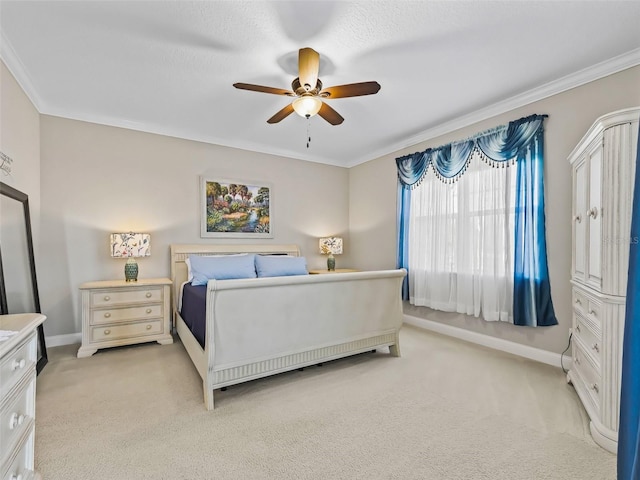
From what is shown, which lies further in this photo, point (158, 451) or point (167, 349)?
point (167, 349)

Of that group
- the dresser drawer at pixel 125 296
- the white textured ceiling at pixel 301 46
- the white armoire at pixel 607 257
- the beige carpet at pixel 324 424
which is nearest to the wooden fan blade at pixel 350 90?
the white textured ceiling at pixel 301 46

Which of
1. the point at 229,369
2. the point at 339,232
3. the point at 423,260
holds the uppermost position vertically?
the point at 339,232

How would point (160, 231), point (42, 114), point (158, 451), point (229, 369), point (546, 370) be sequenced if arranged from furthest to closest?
point (160, 231)
point (42, 114)
point (546, 370)
point (229, 369)
point (158, 451)

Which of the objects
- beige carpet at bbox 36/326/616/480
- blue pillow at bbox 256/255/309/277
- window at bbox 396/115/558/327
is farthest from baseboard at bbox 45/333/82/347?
window at bbox 396/115/558/327

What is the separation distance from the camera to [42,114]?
3.34 metres

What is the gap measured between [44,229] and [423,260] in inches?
178

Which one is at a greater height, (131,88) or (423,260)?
(131,88)

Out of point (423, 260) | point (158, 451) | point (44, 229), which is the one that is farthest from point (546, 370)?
point (44, 229)

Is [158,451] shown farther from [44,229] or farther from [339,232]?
[339,232]

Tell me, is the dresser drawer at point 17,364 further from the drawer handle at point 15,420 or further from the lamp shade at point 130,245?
the lamp shade at point 130,245

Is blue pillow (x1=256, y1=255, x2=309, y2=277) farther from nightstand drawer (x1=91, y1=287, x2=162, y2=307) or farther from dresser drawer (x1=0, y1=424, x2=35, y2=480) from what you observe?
dresser drawer (x1=0, y1=424, x2=35, y2=480)

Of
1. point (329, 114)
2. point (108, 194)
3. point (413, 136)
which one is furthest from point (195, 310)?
point (413, 136)

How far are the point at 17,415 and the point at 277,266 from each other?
9.35 ft

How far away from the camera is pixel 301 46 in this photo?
7.53ft
